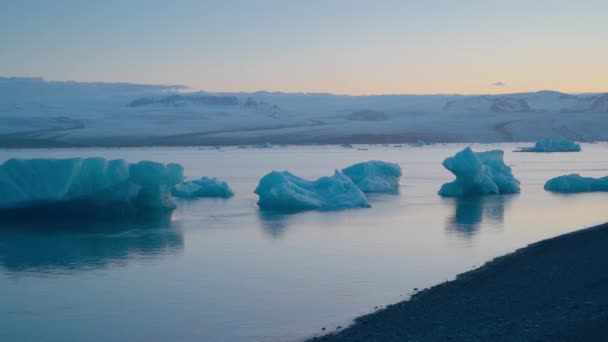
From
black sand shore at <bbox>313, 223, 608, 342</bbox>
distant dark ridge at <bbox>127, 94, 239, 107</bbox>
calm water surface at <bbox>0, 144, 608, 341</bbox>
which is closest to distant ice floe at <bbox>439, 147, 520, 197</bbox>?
calm water surface at <bbox>0, 144, 608, 341</bbox>

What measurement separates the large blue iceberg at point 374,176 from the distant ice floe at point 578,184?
3.47 metres

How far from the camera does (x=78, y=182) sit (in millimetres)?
10844

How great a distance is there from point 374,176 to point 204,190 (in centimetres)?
388

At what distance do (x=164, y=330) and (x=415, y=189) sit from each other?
501 inches

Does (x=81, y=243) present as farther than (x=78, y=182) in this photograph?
No

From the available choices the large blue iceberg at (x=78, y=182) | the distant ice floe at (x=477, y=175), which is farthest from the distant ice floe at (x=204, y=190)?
the distant ice floe at (x=477, y=175)

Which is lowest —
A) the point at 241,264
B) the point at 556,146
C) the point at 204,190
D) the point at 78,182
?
the point at 241,264

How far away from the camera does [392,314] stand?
530cm

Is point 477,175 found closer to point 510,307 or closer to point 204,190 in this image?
point 204,190

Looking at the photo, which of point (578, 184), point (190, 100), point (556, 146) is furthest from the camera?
point (190, 100)

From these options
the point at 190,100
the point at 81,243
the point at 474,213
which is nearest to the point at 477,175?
the point at 474,213

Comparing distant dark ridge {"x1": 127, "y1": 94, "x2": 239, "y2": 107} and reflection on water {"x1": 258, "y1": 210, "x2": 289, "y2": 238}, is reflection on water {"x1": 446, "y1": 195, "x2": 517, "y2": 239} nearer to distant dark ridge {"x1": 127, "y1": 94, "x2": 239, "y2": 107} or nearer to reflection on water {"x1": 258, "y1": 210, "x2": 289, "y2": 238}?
reflection on water {"x1": 258, "y1": 210, "x2": 289, "y2": 238}

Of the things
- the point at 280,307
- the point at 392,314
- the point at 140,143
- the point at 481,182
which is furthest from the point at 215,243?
the point at 140,143

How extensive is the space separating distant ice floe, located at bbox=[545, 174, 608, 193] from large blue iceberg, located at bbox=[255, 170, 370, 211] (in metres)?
5.27
